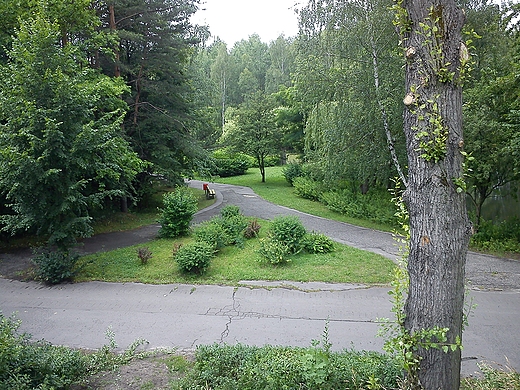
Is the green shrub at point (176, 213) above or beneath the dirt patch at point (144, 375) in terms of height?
above

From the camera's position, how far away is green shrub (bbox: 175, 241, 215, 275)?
9094mm

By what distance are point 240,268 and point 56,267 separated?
172 inches

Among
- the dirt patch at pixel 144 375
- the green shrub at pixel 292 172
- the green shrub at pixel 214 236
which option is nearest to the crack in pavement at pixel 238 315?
the dirt patch at pixel 144 375

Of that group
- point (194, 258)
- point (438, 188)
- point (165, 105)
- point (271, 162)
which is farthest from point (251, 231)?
point (271, 162)

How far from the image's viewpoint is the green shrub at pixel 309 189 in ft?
68.4

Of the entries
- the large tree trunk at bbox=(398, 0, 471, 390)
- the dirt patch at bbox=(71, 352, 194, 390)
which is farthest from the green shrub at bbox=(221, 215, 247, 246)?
the large tree trunk at bbox=(398, 0, 471, 390)

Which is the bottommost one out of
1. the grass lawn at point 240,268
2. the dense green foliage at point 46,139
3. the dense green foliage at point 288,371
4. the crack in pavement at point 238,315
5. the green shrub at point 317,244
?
the crack in pavement at point 238,315

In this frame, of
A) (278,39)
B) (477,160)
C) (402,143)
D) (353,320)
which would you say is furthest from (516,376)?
(278,39)

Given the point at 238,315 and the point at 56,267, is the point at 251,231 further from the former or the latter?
the point at 56,267

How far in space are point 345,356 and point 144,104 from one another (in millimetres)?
14757

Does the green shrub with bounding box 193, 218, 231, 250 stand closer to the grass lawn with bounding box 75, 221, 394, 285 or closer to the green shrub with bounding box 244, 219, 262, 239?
the grass lawn with bounding box 75, 221, 394, 285

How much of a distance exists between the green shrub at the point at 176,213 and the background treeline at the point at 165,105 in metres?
1.54

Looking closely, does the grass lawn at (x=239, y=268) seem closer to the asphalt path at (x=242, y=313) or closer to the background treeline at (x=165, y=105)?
the asphalt path at (x=242, y=313)

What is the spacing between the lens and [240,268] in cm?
968
